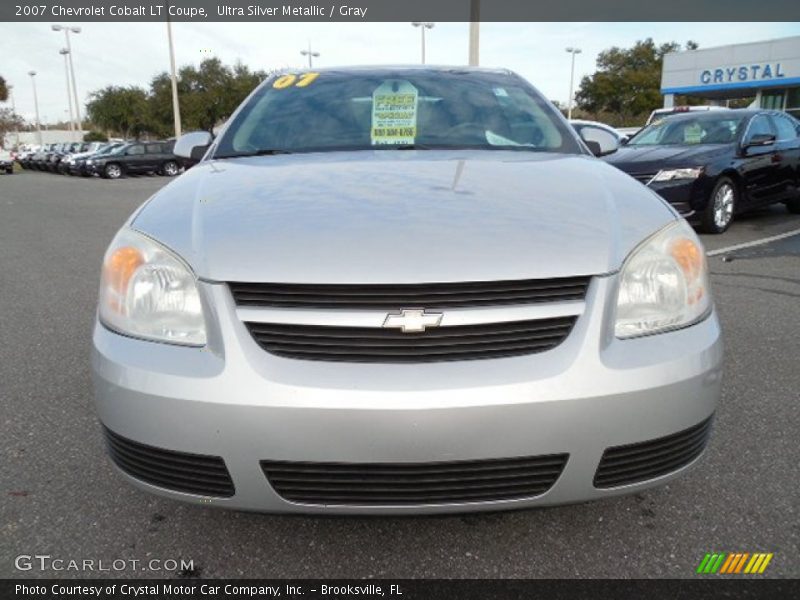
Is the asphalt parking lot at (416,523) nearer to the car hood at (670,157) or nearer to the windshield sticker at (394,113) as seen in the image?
the windshield sticker at (394,113)

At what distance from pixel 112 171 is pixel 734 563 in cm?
2806

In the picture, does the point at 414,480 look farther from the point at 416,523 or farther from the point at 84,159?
the point at 84,159

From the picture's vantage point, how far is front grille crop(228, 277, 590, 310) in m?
1.51

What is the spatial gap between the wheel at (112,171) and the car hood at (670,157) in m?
23.5

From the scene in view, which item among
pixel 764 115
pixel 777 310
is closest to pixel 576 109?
pixel 764 115

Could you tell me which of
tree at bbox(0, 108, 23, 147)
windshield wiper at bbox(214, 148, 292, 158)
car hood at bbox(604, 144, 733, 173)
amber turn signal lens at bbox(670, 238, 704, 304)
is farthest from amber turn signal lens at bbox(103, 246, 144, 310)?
tree at bbox(0, 108, 23, 147)

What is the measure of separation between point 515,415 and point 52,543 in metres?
1.47

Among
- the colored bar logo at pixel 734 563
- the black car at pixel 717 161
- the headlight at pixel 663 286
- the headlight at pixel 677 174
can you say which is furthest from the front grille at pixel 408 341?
the headlight at pixel 677 174

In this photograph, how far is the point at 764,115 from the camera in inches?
320

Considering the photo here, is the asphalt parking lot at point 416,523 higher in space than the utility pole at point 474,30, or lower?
lower

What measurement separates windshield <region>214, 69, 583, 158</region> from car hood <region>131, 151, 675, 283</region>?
16.8 inches

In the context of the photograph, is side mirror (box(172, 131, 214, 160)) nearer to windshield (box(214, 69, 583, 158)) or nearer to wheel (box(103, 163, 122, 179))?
windshield (box(214, 69, 583, 158))

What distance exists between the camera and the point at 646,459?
159 centimetres

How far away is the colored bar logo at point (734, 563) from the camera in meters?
1.75
